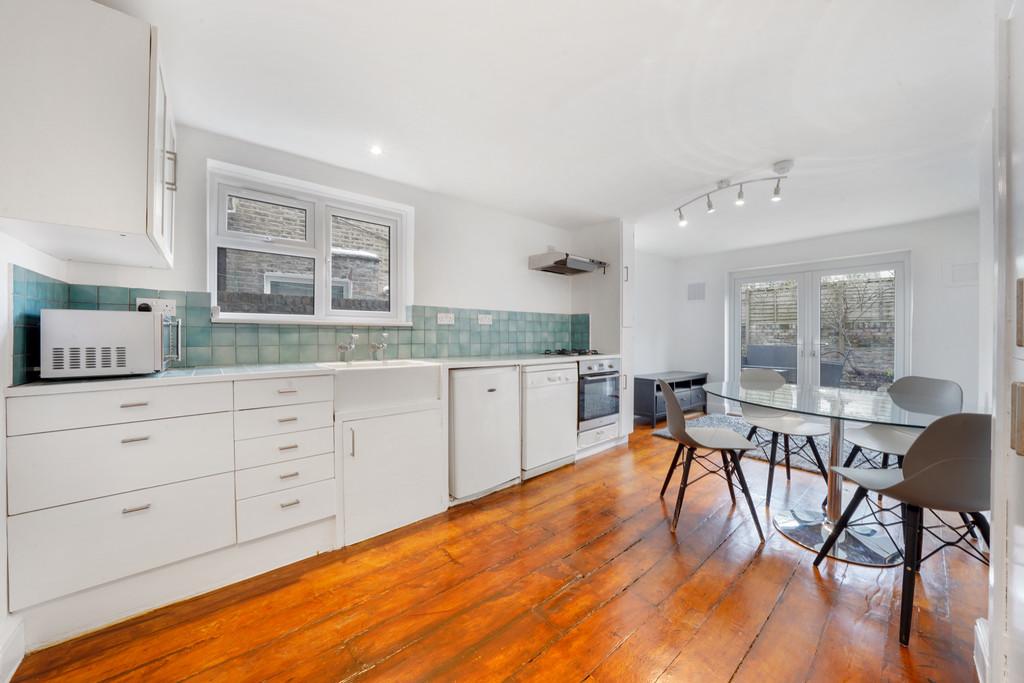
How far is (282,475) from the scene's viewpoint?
6.25 ft

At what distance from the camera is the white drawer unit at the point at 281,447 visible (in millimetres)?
1798

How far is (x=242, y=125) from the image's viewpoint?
7.13ft

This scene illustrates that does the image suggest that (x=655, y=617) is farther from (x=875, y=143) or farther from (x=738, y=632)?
(x=875, y=143)

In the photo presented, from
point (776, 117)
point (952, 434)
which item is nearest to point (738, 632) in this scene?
point (952, 434)

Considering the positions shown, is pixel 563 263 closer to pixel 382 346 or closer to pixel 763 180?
pixel 763 180

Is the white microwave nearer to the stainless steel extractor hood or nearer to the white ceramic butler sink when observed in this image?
the white ceramic butler sink

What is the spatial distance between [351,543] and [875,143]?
12.6 ft

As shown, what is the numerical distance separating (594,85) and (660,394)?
3809mm

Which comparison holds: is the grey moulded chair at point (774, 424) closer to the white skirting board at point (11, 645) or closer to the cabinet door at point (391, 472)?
the cabinet door at point (391, 472)

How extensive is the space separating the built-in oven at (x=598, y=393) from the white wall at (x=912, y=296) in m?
1.86

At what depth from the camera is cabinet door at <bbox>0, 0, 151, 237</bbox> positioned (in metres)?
1.17

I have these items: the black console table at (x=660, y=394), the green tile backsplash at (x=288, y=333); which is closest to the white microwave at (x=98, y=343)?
the green tile backsplash at (x=288, y=333)

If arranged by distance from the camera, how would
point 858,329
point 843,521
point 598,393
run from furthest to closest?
point 858,329, point 598,393, point 843,521

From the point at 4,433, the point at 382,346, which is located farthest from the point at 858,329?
the point at 4,433
